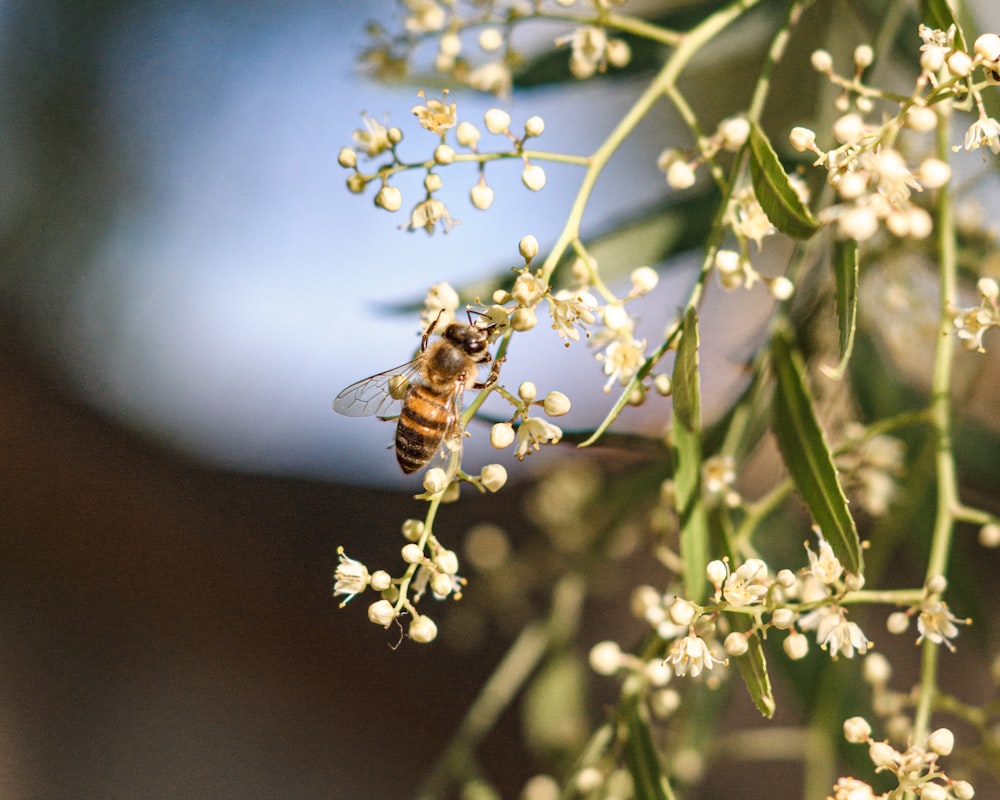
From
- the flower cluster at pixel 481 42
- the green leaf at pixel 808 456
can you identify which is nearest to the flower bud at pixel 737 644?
the green leaf at pixel 808 456

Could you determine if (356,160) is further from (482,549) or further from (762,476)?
(762,476)

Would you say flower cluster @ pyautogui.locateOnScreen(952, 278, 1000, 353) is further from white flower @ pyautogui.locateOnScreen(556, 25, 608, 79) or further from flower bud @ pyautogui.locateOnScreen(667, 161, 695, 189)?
white flower @ pyautogui.locateOnScreen(556, 25, 608, 79)

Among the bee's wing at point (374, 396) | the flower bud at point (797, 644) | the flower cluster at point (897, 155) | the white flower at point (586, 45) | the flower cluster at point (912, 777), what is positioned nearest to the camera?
the flower cluster at point (897, 155)

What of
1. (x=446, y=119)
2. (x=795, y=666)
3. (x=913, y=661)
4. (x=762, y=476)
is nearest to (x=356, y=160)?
(x=446, y=119)

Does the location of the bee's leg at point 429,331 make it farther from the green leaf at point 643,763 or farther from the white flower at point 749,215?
the green leaf at point 643,763

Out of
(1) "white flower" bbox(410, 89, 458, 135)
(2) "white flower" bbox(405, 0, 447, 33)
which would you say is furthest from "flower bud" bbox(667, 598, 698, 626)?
(2) "white flower" bbox(405, 0, 447, 33)

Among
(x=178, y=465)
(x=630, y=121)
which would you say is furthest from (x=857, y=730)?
(x=178, y=465)
